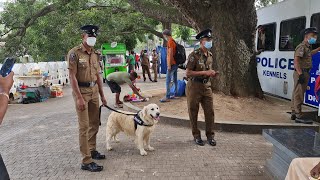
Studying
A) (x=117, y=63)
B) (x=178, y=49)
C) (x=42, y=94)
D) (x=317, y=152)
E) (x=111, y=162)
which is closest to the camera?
(x=317, y=152)

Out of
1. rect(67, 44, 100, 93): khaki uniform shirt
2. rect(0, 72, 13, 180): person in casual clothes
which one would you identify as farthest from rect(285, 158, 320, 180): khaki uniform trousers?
rect(67, 44, 100, 93): khaki uniform shirt

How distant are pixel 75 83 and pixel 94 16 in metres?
13.6

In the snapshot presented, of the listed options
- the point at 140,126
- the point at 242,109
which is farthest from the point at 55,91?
the point at 140,126

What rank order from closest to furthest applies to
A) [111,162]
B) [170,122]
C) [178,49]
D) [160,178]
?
[160,178] → [111,162] → [170,122] → [178,49]

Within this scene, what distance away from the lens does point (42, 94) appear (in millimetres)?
12055

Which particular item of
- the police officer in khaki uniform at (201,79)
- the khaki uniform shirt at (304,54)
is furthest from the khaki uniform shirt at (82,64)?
the khaki uniform shirt at (304,54)

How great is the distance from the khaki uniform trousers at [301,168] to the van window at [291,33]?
5.55 meters

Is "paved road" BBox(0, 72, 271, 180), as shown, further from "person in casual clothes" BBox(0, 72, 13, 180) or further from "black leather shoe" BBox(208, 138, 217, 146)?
"person in casual clothes" BBox(0, 72, 13, 180)

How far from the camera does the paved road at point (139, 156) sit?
4.28 metres

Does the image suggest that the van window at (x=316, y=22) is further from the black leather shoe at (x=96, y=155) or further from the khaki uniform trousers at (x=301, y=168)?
the black leather shoe at (x=96, y=155)

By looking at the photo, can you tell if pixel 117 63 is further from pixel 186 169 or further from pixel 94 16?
pixel 186 169

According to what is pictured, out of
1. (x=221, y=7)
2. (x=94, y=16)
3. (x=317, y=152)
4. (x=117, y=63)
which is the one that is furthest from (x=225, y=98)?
(x=94, y=16)

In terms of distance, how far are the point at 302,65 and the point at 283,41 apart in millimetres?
2447

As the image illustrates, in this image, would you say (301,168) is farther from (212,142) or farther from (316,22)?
(316,22)
